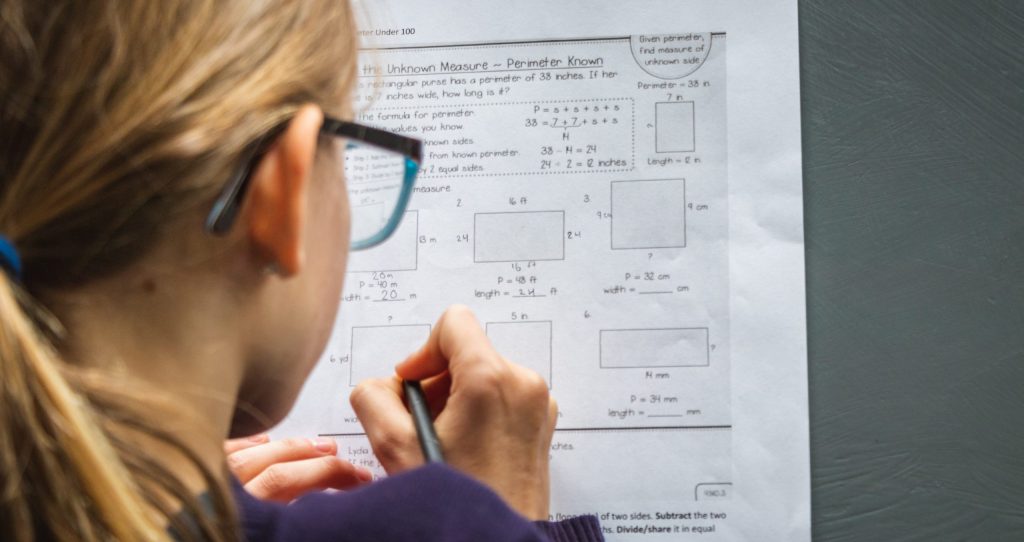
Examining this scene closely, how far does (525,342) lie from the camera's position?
56cm

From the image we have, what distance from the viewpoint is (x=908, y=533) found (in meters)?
0.51

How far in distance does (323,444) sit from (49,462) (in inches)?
10.5

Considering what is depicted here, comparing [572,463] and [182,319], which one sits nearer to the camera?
[182,319]

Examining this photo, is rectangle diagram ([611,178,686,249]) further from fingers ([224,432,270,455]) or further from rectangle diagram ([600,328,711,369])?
fingers ([224,432,270,455])

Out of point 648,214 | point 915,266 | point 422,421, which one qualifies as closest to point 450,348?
point 422,421

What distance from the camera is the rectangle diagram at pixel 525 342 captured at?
556 millimetres

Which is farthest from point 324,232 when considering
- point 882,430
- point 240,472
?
point 882,430

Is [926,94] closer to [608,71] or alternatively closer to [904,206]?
[904,206]

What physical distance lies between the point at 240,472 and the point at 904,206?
43 cm

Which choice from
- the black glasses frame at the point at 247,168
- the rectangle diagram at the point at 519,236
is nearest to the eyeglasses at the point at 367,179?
the black glasses frame at the point at 247,168

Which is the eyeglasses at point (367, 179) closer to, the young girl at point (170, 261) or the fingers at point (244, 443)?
the young girl at point (170, 261)

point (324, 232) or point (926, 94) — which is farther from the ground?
point (926, 94)

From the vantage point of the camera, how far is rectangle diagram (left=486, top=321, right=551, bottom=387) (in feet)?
1.82

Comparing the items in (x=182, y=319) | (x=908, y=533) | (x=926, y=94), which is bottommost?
(x=908, y=533)
